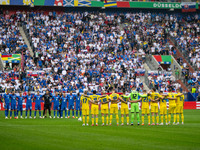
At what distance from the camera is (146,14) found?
205ft

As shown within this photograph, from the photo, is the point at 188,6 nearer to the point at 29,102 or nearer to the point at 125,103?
the point at 29,102

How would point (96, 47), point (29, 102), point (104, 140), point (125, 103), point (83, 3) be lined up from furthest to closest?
point (83, 3), point (96, 47), point (29, 102), point (125, 103), point (104, 140)

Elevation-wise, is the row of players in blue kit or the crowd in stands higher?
the crowd in stands

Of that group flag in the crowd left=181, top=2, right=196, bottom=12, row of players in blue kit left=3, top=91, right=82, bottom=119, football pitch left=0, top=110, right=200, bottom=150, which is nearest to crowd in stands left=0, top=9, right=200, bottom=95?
flag in the crowd left=181, top=2, right=196, bottom=12

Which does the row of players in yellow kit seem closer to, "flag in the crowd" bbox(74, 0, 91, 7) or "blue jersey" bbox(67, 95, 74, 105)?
"blue jersey" bbox(67, 95, 74, 105)

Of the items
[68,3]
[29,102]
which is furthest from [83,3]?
[29,102]

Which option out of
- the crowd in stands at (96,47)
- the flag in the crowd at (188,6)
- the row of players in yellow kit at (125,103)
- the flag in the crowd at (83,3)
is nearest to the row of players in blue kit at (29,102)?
the row of players in yellow kit at (125,103)

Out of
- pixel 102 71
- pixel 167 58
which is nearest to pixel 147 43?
pixel 167 58

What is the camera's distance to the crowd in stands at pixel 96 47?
1836 inches

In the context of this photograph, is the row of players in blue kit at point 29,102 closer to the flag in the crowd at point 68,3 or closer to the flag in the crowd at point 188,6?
the flag in the crowd at point 68,3

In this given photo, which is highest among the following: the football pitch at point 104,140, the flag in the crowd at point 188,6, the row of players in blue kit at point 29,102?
the flag in the crowd at point 188,6

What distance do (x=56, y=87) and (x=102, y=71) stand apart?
25.1 ft

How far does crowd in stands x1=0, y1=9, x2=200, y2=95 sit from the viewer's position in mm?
46625

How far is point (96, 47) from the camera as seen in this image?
2093 inches
